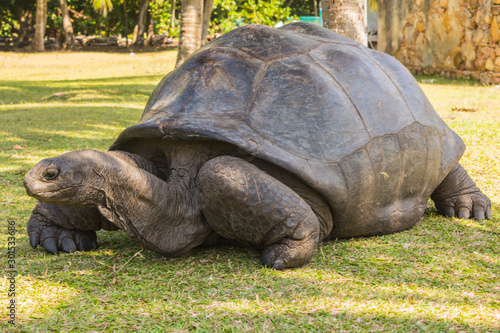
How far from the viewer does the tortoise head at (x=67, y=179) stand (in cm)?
217

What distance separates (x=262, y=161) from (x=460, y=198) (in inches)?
58.9

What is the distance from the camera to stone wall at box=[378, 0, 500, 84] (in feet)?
31.4

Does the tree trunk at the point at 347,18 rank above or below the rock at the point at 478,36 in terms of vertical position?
below

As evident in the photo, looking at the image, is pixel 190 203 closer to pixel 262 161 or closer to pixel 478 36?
pixel 262 161

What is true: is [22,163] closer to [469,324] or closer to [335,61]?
[335,61]

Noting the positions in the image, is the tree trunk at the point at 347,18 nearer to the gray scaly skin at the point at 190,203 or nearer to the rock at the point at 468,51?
the gray scaly skin at the point at 190,203

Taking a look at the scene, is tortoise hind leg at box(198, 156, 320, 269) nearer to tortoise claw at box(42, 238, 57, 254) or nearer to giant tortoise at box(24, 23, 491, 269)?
giant tortoise at box(24, 23, 491, 269)

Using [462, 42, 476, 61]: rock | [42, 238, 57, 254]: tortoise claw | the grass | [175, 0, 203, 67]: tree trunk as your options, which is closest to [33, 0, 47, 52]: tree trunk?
[175, 0, 203, 67]: tree trunk

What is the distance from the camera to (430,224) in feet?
10.6

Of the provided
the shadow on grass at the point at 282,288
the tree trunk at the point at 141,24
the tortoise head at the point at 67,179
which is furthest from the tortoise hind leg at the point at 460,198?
the tree trunk at the point at 141,24

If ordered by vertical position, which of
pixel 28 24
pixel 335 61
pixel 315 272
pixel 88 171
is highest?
pixel 28 24

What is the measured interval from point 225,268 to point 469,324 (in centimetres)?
108

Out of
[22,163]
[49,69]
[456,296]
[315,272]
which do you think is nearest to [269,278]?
[315,272]

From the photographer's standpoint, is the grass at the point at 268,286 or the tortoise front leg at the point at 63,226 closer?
the grass at the point at 268,286
